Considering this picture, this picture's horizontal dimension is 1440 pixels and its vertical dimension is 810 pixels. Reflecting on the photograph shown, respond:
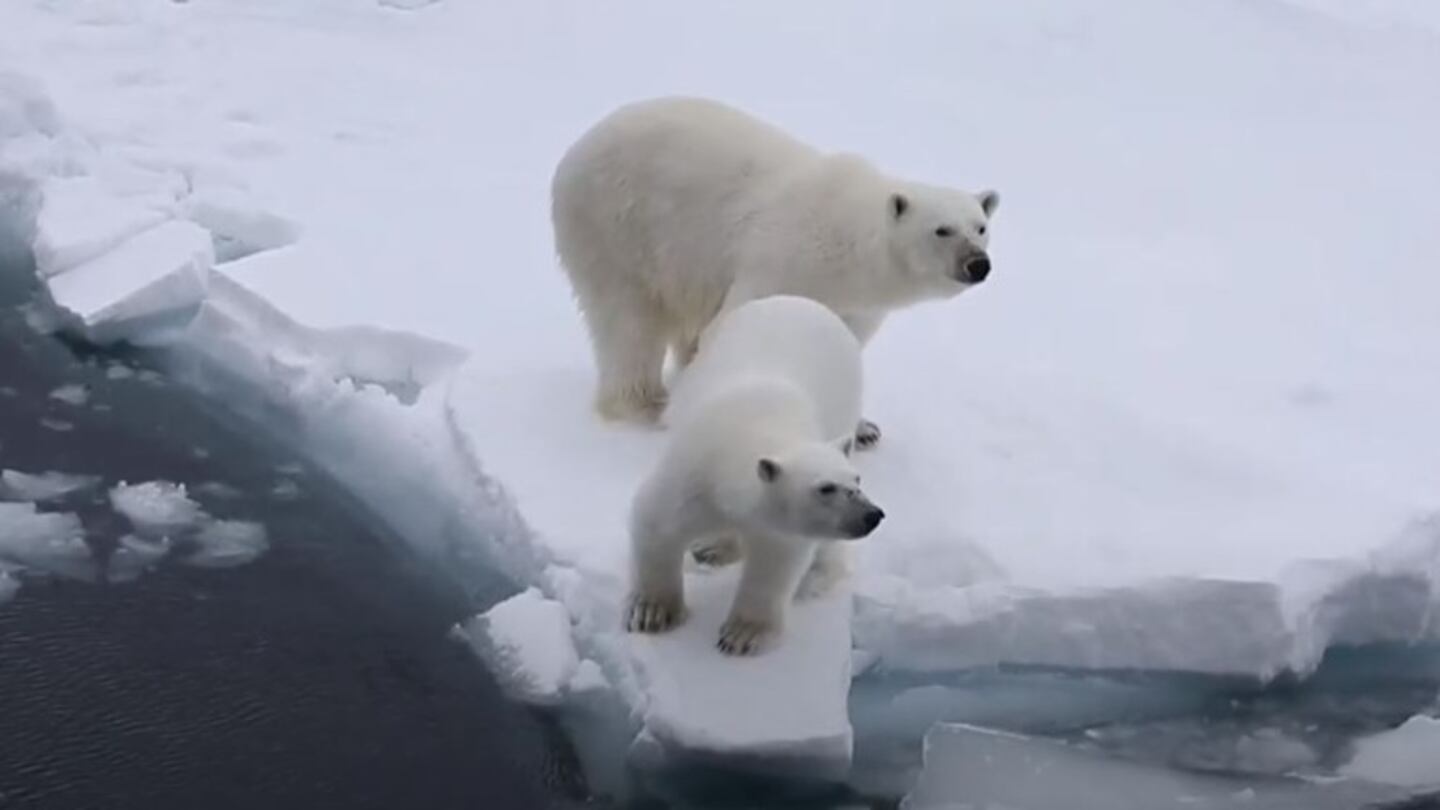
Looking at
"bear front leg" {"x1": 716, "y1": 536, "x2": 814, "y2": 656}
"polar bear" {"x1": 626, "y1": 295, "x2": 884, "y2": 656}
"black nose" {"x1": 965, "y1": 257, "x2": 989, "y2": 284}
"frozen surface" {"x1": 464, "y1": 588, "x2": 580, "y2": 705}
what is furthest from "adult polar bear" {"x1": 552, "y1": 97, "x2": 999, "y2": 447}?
"bear front leg" {"x1": 716, "y1": 536, "x2": 814, "y2": 656}

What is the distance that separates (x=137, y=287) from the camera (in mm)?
5883

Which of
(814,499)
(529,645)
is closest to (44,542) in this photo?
(529,645)

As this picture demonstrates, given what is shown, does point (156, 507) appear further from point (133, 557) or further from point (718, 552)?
point (718, 552)

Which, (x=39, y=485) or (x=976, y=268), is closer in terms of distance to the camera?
(x=976, y=268)

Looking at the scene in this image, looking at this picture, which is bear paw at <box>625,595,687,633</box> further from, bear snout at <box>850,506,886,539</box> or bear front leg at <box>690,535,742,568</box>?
bear snout at <box>850,506,886,539</box>

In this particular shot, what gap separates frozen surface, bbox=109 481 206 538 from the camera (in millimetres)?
4699

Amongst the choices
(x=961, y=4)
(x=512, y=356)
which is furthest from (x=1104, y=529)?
(x=961, y=4)

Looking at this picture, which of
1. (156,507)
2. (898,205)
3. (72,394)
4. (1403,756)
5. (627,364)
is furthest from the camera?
(72,394)

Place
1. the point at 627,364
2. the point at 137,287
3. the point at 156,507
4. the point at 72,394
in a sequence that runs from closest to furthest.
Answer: the point at 156,507, the point at 627,364, the point at 72,394, the point at 137,287

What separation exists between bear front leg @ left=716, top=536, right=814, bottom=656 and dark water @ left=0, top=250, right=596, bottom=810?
1.46ft

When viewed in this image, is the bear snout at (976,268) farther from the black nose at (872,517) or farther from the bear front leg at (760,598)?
the black nose at (872,517)

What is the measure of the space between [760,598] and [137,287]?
9.75 ft

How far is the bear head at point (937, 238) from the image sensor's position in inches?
182

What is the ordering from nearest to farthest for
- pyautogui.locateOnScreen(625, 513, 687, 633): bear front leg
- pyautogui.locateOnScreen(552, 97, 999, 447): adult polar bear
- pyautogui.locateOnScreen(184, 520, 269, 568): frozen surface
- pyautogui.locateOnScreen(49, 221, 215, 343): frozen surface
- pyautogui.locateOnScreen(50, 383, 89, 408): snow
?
pyautogui.locateOnScreen(625, 513, 687, 633): bear front leg, pyautogui.locateOnScreen(184, 520, 269, 568): frozen surface, pyautogui.locateOnScreen(552, 97, 999, 447): adult polar bear, pyautogui.locateOnScreen(50, 383, 89, 408): snow, pyautogui.locateOnScreen(49, 221, 215, 343): frozen surface
